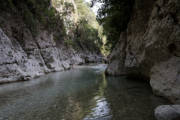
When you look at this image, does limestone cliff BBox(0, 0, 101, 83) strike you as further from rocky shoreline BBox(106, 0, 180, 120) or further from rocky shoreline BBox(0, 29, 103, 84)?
rocky shoreline BBox(106, 0, 180, 120)

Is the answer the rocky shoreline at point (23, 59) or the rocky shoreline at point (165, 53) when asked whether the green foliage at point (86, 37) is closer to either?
the rocky shoreline at point (23, 59)

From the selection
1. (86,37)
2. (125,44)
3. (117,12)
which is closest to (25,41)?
(117,12)

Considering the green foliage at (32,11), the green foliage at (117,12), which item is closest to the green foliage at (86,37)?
the green foliage at (32,11)

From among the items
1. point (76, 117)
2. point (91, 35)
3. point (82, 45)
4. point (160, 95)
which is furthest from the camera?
point (91, 35)

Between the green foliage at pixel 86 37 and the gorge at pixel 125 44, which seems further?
the green foliage at pixel 86 37

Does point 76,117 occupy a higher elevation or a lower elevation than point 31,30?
lower

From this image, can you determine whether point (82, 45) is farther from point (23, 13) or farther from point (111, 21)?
point (111, 21)

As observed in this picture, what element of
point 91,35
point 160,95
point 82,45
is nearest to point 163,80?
point 160,95

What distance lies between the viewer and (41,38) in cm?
2598

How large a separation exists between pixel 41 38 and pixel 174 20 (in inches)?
925

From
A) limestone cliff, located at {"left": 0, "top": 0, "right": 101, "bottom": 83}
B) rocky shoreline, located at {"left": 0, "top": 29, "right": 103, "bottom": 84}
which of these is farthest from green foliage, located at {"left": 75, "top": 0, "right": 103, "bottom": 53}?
rocky shoreline, located at {"left": 0, "top": 29, "right": 103, "bottom": 84}

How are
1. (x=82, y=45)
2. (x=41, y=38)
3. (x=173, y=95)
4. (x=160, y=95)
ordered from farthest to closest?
(x=82, y=45) < (x=41, y=38) < (x=160, y=95) < (x=173, y=95)

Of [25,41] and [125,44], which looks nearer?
[125,44]

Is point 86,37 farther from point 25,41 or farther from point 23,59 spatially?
point 23,59
